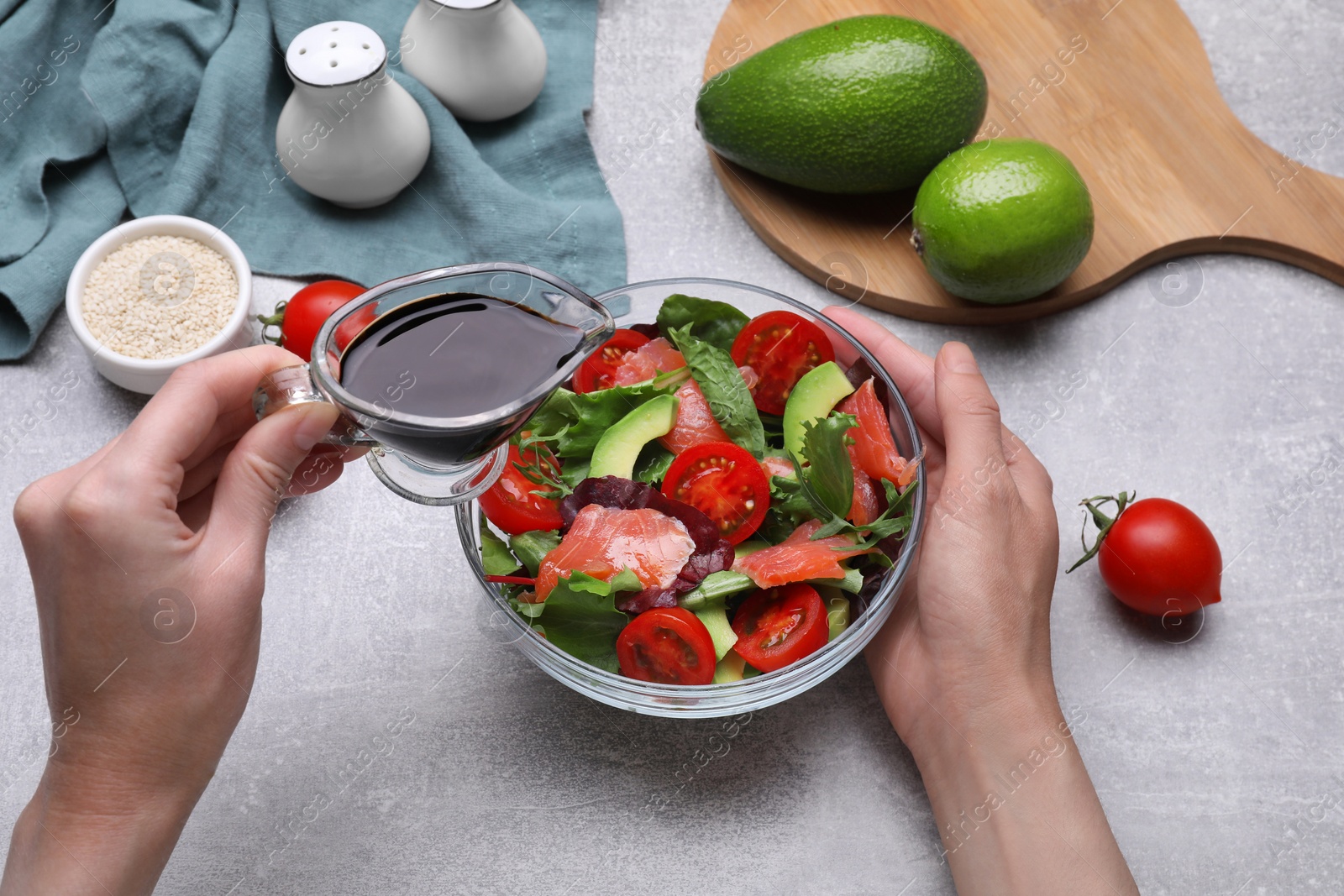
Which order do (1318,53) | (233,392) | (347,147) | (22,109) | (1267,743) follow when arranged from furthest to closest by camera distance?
1. (1318,53)
2. (22,109)
3. (347,147)
4. (1267,743)
5. (233,392)

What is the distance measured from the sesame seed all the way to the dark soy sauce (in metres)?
0.65

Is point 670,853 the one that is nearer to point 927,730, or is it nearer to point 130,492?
point 927,730

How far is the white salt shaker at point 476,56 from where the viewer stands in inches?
70.7

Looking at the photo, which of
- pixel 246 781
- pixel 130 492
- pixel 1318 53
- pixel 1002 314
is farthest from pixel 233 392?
pixel 1318 53

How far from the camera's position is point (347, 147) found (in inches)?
70.0

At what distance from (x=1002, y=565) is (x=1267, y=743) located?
66cm

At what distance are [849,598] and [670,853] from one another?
503 millimetres

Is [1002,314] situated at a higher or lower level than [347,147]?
lower

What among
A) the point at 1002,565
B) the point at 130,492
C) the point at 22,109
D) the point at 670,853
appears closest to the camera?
the point at 130,492

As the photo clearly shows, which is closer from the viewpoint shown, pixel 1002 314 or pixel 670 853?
pixel 670 853

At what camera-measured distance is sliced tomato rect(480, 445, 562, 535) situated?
139cm

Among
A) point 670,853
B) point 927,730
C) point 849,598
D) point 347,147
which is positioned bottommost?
point 670,853

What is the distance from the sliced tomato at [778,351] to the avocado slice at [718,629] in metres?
0.35

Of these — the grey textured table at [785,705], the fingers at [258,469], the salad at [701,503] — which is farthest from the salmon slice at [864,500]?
the fingers at [258,469]
